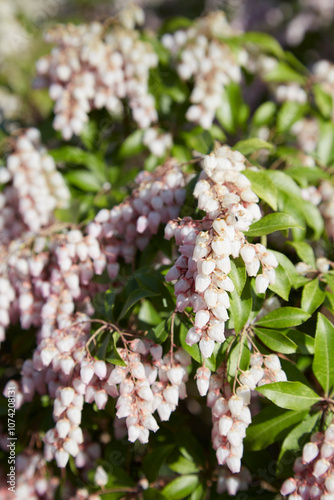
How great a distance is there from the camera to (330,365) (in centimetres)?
150

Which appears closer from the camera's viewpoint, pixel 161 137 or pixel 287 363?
pixel 287 363

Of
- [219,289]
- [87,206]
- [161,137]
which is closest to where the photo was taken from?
[219,289]

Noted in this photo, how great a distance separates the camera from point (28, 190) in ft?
7.32

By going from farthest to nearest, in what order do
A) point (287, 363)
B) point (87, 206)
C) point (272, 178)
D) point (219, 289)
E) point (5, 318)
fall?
1. point (87, 206)
2. point (5, 318)
3. point (272, 178)
4. point (287, 363)
5. point (219, 289)

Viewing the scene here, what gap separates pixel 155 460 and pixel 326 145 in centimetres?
170

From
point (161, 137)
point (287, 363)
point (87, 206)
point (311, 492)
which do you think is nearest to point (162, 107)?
point (161, 137)

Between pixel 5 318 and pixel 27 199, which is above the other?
pixel 27 199

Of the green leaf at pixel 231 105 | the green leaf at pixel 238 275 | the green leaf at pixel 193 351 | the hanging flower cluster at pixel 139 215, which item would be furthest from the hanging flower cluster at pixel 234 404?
Result: the green leaf at pixel 231 105

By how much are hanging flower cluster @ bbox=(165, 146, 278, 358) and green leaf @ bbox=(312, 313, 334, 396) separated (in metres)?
0.26

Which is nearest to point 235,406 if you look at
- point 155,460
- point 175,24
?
point 155,460

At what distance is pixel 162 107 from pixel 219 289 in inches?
60.9

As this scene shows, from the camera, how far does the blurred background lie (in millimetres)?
4777

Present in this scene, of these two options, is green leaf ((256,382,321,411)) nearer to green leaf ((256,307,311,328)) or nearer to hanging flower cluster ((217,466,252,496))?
green leaf ((256,307,311,328))

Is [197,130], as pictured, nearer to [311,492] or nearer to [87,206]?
[87,206]
